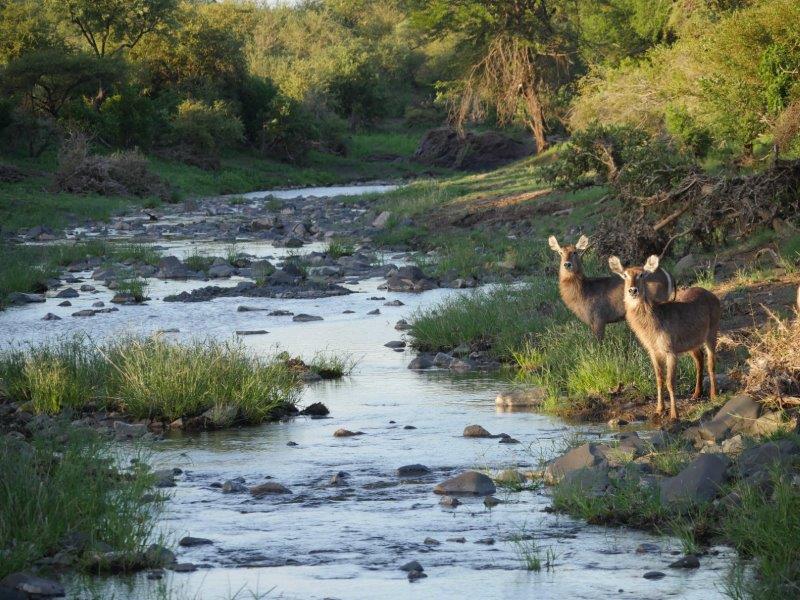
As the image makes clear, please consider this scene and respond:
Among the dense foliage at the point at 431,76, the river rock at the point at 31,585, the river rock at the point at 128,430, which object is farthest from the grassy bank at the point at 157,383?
the dense foliage at the point at 431,76

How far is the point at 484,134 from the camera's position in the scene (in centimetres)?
5247

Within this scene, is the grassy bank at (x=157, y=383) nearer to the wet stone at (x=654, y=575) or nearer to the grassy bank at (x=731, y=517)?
the grassy bank at (x=731, y=517)

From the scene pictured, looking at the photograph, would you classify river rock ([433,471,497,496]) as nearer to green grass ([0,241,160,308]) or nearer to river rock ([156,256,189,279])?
green grass ([0,241,160,308])

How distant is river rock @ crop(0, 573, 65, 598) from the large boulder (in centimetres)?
4449

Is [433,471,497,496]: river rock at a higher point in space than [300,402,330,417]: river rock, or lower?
higher

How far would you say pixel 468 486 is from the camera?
306 inches

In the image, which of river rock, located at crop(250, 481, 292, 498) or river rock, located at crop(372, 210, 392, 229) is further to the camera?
river rock, located at crop(372, 210, 392, 229)

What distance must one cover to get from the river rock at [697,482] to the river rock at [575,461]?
23.7 inches

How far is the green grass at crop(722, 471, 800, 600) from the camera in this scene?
5.48 metres

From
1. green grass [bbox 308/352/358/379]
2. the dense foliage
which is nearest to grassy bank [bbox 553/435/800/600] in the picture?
green grass [bbox 308/352/358/379]

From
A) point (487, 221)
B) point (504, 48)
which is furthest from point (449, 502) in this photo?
point (504, 48)

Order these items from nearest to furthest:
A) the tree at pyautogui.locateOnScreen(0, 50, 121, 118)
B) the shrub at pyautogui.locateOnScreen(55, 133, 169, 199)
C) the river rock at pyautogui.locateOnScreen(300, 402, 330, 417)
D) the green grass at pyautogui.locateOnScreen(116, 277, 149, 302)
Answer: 1. the river rock at pyautogui.locateOnScreen(300, 402, 330, 417)
2. the green grass at pyautogui.locateOnScreen(116, 277, 149, 302)
3. the shrub at pyautogui.locateOnScreen(55, 133, 169, 199)
4. the tree at pyautogui.locateOnScreen(0, 50, 121, 118)

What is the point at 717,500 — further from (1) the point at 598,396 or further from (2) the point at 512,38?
(2) the point at 512,38

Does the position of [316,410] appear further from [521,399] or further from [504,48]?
[504,48]
